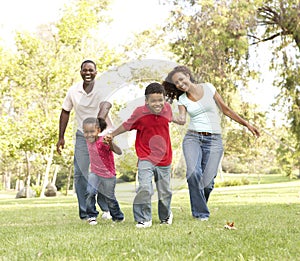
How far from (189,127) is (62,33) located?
20461 millimetres

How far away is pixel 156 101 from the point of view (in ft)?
19.3

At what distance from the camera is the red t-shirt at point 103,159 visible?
667 centimetres

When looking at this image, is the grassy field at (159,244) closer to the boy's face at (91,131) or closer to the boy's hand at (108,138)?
the boy's hand at (108,138)

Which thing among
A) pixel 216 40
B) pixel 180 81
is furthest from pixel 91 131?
pixel 216 40

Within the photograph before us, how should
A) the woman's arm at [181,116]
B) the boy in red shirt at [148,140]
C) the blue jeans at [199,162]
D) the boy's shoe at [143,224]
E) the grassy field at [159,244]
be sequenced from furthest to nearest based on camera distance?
1. the blue jeans at [199,162]
2. the woman's arm at [181,116]
3. the boy in red shirt at [148,140]
4. the boy's shoe at [143,224]
5. the grassy field at [159,244]

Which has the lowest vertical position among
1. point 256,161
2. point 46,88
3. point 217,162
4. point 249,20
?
point 256,161

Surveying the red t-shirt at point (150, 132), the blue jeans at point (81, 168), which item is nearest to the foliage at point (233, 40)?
the blue jeans at point (81, 168)

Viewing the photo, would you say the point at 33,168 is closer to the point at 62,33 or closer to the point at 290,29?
the point at 62,33

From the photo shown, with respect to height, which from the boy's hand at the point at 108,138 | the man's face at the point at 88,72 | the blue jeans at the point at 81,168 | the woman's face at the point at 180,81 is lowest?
the blue jeans at the point at 81,168

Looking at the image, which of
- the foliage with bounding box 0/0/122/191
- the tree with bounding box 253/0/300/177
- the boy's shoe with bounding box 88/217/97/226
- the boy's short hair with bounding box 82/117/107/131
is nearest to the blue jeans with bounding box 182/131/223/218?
the boy's short hair with bounding box 82/117/107/131

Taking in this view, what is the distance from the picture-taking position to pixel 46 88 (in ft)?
87.7

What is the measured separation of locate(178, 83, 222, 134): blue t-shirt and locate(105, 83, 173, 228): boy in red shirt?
492 mm

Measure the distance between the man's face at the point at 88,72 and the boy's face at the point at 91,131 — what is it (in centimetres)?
58

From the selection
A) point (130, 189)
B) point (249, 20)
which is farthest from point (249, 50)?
point (130, 189)
